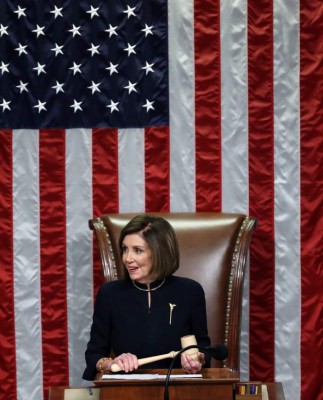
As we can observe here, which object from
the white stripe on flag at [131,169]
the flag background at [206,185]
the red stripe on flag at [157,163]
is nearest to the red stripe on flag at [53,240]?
the flag background at [206,185]

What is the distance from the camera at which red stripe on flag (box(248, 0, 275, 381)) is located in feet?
16.9

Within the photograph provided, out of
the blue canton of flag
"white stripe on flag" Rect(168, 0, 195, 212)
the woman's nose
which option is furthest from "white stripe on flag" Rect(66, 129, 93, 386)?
the woman's nose

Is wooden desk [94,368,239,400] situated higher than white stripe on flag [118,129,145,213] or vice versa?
white stripe on flag [118,129,145,213]

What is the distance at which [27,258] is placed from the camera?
5.30 meters

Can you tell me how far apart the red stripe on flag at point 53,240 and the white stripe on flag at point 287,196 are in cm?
124

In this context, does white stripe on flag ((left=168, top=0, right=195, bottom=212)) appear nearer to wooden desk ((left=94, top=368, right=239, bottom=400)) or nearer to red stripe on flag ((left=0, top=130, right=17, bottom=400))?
red stripe on flag ((left=0, top=130, right=17, bottom=400))

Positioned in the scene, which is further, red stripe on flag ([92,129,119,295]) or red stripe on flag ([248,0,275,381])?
red stripe on flag ([92,129,119,295])

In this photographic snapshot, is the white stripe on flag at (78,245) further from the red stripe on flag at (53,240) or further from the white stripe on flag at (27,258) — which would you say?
the white stripe on flag at (27,258)

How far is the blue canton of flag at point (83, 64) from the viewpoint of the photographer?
5.19 meters

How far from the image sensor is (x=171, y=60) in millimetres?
5191

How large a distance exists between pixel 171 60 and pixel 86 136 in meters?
0.66

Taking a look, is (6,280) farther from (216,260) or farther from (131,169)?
(216,260)

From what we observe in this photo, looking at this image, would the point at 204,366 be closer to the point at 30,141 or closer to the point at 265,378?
the point at 265,378

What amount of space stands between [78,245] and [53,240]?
15 cm
